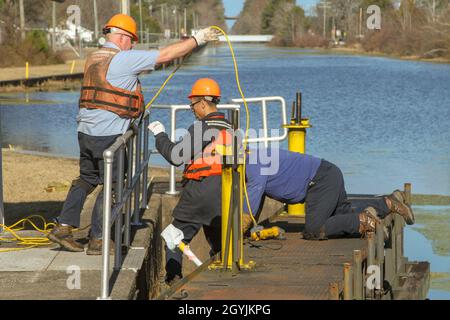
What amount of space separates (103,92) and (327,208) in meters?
2.66

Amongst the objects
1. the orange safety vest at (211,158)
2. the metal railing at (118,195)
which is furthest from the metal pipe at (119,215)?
the orange safety vest at (211,158)

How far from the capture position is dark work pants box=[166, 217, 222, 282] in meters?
10.4

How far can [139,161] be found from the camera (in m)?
10.9

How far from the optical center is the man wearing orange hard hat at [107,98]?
30.3 feet

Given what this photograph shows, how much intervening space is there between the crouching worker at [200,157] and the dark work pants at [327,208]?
3.33ft

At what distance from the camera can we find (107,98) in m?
9.37

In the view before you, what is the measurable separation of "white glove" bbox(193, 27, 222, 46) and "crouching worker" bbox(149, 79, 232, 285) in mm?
603

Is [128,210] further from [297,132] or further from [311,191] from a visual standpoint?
[297,132]

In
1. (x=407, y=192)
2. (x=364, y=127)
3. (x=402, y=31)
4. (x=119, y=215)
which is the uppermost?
(x=119, y=215)

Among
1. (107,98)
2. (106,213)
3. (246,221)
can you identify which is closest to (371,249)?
(246,221)

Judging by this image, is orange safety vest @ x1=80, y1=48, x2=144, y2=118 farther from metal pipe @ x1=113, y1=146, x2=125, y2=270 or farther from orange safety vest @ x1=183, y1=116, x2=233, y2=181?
metal pipe @ x1=113, y1=146, x2=125, y2=270
